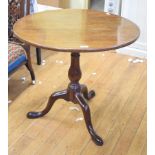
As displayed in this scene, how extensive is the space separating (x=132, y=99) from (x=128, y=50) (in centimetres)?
91

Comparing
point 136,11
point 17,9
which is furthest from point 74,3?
point 17,9

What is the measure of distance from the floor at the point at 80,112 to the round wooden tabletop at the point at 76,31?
27.4 inches

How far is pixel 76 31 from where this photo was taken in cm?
170

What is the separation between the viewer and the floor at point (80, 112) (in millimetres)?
1841

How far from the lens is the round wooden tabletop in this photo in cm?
151

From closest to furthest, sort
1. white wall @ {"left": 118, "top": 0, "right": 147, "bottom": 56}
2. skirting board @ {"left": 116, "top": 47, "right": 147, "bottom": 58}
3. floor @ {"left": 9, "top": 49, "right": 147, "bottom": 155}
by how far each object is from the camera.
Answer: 1. floor @ {"left": 9, "top": 49, "right": 147, "bottom": 155}
2. white wall @ {"left": 118, "top": 0, "right": 147, "bottom": 56}
3. skirting board @ {"left": 116, "top": 47, "right": 147, "bottom": 58}

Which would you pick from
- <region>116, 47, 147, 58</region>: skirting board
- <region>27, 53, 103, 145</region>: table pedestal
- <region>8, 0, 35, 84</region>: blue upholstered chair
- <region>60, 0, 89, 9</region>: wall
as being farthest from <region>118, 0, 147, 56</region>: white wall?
<region>27, 53, 103, 145</region>: table pedestal

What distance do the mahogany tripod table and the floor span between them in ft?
0.34

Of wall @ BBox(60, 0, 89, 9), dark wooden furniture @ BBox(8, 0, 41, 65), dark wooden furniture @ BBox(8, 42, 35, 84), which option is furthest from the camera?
wall @ BBox(60, 0, 89, 9)

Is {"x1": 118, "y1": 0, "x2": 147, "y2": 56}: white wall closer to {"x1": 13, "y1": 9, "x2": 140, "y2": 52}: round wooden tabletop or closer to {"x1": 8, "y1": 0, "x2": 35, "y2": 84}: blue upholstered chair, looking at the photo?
{"x1": 13, "y1": 9, "x2": 140, "y2": 52}: round wooden tabletop

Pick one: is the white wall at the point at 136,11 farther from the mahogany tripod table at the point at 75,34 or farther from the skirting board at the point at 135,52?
the mahogany tripod table at the point at 75,34

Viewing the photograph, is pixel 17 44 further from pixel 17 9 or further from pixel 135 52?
pixel 135 52

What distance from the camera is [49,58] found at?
3.00m
